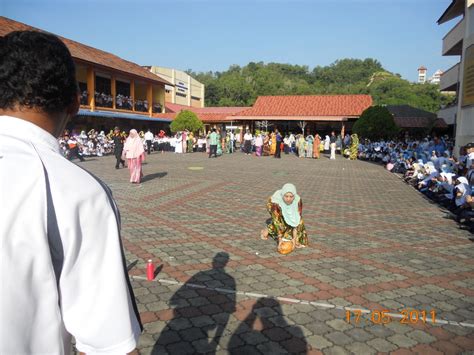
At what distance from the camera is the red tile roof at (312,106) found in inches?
1166

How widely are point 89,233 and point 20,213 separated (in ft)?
0.56

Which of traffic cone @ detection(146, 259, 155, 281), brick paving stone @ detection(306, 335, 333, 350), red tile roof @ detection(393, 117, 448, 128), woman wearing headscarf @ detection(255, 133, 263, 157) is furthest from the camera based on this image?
red tile roof @ detection(393, 117, 448, 128)

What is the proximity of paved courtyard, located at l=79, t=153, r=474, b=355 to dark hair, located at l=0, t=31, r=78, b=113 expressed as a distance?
2355 millimetres

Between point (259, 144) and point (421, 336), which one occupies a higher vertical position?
point (259, 144)

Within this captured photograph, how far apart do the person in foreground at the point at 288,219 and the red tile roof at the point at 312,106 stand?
24961 millimetres

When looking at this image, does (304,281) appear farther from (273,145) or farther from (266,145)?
(266,145)

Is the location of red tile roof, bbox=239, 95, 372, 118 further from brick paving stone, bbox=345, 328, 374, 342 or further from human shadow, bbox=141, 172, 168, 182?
brick paving stone, bbox=345, 328, 374, 342

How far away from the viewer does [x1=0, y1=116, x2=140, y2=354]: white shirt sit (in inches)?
38.0

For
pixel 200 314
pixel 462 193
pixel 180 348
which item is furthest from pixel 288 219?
pixel 462 193

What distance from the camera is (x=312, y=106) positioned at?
3088 cm

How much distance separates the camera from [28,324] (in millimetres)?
993

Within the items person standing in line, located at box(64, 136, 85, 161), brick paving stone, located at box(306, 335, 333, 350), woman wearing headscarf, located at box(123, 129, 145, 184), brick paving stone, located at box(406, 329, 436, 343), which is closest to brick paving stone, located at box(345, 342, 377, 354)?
brick paving stone, located at box(306, 335, 333, 350)

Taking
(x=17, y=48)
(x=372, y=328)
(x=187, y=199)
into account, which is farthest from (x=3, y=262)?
(x=187, y=199)

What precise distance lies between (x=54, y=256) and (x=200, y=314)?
272 cm
